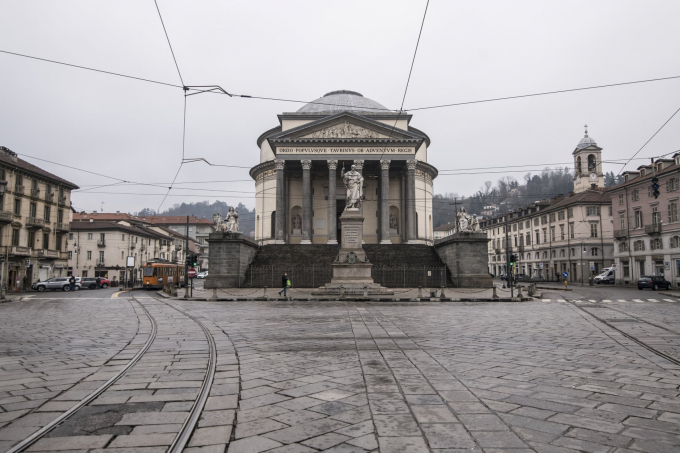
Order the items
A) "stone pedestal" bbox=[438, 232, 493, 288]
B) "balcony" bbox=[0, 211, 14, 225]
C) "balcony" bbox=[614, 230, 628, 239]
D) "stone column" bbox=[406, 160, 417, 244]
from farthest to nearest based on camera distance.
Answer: "balcony" bbox=[614, 230, 628, 239], "stone column" bbox=[406, 160, 417, 244], "balcony" bbox=[0, 211, 14, 225], "stone pedestal" bbox=[438, 232, 493, 288]

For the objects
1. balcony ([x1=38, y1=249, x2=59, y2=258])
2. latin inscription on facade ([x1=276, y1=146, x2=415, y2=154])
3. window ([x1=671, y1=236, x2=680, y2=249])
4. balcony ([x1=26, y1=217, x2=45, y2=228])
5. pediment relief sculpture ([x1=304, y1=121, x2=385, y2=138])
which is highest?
pediment relief sculpture ([x1=304, y1=121, x2=385, y2=138])

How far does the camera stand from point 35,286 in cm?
3881

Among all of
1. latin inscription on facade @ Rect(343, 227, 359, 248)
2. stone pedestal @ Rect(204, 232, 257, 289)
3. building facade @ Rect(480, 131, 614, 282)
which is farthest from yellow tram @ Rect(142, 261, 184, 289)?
building facade @ Rect(480, 131, 614, 282)

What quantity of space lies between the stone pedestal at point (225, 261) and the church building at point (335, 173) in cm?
939

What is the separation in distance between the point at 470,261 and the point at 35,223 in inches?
1458

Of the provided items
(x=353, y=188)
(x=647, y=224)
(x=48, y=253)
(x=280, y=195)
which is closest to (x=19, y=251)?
→ (x=48, y=253)

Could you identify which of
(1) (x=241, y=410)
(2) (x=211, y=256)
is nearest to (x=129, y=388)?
(1) (x=241, y=410)

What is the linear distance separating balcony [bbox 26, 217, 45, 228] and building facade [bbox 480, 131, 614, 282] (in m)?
42.6

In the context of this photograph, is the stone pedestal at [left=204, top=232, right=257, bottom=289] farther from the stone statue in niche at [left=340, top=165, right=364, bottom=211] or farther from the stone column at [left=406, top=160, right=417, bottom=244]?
the stone column at [left=406, top=160, right=417, bottom=244]

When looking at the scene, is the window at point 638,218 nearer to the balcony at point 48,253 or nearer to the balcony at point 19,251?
the balcony at point 19,251

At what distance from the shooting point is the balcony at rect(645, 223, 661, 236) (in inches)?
1676

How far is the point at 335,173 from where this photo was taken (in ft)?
143

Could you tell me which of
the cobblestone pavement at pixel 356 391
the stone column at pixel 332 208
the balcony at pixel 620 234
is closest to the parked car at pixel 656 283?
the balcony at pixel 620 234

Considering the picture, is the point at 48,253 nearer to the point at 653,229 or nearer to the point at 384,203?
the point at 384,203
